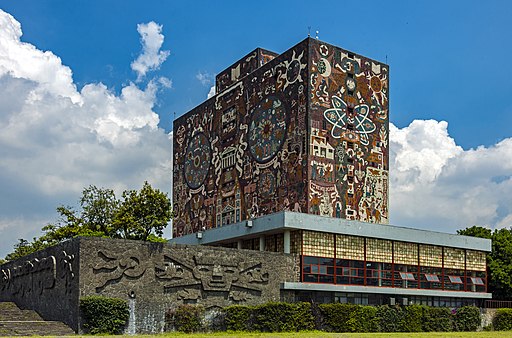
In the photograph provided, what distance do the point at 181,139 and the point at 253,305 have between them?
918 inches

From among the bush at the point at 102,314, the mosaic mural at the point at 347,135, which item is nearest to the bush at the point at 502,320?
the mosaic mural at the point at 347,135

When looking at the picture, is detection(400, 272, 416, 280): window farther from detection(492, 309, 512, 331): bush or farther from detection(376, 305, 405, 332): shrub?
detection(492, 309, 512, 331): bush

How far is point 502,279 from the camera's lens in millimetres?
49875

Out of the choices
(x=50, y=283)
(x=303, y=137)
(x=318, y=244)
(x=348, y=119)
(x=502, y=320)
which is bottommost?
(x=502, y=320)

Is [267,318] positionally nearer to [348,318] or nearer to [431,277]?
[348,318]

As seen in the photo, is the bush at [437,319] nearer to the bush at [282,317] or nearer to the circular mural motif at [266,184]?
the bush at [282,317]

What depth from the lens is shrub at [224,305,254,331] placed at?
31.0m

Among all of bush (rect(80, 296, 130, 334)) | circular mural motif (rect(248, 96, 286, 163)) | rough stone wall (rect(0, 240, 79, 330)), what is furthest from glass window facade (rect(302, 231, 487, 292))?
rough stone wall (rect(0, 240, 79, 330))

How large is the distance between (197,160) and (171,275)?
20.7 m

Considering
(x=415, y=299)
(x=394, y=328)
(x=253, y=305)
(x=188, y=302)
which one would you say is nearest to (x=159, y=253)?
(x=188, y=302)

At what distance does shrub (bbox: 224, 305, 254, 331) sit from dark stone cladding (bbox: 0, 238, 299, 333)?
0.68 meters

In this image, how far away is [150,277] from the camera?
97.6 feet

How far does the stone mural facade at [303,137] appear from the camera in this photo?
38875mm

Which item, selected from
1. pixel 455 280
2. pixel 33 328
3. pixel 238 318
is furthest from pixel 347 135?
pixel 33 328
